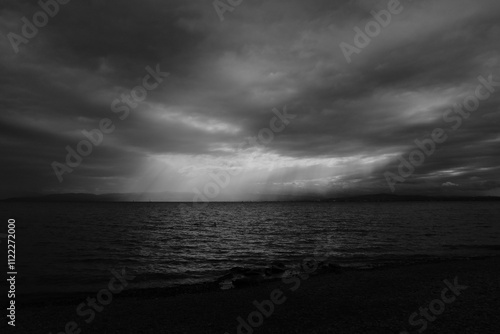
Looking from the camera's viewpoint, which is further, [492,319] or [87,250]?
[87,250]

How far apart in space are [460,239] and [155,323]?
50570mm

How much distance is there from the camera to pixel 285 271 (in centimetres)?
2534

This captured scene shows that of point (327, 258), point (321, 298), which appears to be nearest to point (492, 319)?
point (321, 298)

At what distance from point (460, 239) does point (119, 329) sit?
5183 centimetres

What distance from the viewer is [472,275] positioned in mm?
19484

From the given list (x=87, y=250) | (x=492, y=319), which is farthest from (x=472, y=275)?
(x=87, y=250)

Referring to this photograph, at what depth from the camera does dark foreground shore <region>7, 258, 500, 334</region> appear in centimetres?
1152

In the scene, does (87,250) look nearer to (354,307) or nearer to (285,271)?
(285,271)

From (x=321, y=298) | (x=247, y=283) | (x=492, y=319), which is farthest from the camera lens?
(x=247, y=283)

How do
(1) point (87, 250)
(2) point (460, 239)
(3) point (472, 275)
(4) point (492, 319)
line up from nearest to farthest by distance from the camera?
(4) point (492, 319)
(3) point (472, 275)
(1) point (87, 250)
(2) point (460, 239)

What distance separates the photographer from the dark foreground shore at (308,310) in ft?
37.8

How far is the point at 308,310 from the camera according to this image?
44.1ft

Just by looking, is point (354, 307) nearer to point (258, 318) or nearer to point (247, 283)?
point (258, 318)

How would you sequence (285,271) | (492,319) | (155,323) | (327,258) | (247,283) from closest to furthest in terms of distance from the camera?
1. (492,319)
2. (155,323)
3. (247,283)
4. (285,271)
5. (327,258)
